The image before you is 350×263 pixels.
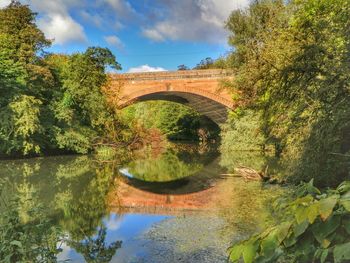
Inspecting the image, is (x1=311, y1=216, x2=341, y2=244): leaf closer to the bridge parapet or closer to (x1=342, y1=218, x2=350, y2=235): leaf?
(x1=342, y1=218, x2=350, y2=235): leaf

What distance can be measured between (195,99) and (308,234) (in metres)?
31.8

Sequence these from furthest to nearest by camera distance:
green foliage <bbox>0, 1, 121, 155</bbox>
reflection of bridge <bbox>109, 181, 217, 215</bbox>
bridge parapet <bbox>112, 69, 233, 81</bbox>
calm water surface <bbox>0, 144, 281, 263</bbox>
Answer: bridge parapet <bbox>112, 69, 233, 81</bbox> < green foliage <bbox>0, 1, 121, 155</bbox> < reflection of bridge <bbox>109, 181, 217, 215</bbox> < calm water surface <bbox>0, 144, 281, 263</bbox>

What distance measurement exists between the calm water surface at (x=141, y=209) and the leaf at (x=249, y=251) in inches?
152

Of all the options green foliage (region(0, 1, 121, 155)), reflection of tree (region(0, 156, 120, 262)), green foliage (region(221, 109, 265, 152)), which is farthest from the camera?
green foliage (region(221, 109, 265, 152))

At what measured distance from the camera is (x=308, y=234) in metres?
1.34

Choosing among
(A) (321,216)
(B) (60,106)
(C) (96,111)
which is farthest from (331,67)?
(C) (96,111)

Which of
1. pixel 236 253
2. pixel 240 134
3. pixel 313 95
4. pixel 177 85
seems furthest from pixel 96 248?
pixel 177 85

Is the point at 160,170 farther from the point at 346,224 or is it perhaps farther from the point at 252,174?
the point at 346,224

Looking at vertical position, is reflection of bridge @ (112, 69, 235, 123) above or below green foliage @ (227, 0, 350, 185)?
above

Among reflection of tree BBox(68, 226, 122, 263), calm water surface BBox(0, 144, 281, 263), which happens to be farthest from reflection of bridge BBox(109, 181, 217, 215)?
reflection of tree BBox(68, 226, 122, 263)

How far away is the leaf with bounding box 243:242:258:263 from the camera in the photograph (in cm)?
129

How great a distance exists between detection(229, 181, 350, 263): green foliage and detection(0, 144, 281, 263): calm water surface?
3867 millimetres

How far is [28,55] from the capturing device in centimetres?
2317

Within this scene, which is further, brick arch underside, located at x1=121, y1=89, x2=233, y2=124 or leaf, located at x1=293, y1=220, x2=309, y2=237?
brick arch underside, located at x1=121, y1=89, x2=233, y2=124
